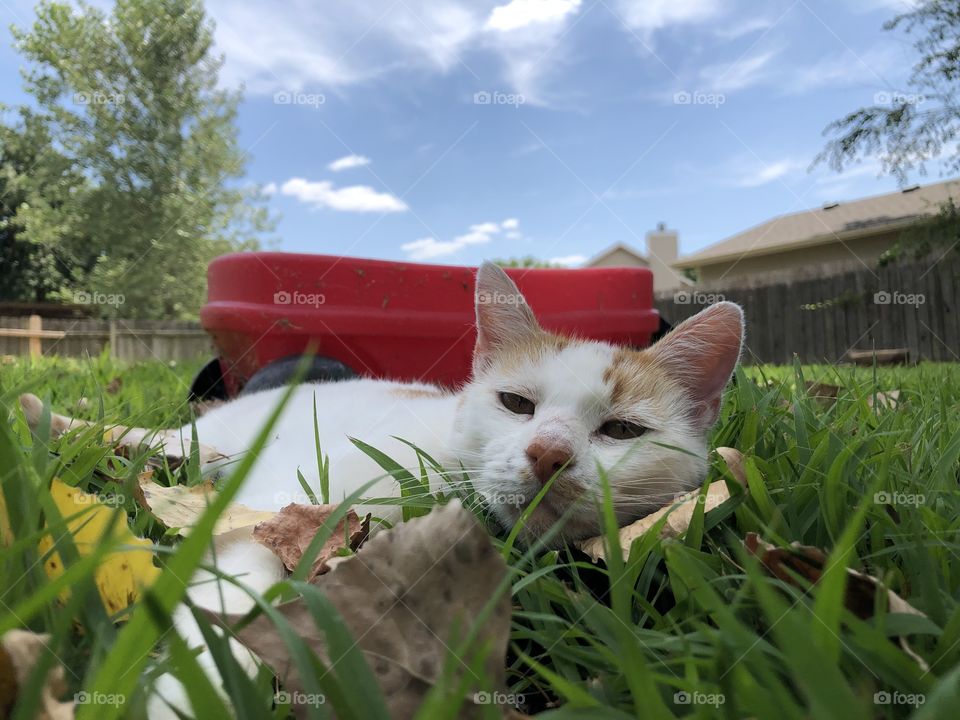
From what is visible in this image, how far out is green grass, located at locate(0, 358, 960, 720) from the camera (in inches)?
23.3

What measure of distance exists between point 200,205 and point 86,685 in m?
22.0

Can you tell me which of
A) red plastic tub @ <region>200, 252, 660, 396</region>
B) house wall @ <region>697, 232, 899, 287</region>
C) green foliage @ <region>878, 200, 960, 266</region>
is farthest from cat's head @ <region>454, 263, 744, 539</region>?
house wall @ <region>697, 232, 899, 287</region>

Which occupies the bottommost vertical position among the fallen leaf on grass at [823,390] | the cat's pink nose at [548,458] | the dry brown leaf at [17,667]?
the dry brown leaf at [17,667]

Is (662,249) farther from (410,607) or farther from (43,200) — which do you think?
(410,607)

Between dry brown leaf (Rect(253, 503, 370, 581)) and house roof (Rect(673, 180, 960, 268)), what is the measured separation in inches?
670

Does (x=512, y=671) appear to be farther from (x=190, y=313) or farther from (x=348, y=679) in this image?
(x=190, y=313)

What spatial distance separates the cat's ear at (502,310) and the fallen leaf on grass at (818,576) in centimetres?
98

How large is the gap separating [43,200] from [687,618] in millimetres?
26001

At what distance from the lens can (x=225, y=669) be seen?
0.62m

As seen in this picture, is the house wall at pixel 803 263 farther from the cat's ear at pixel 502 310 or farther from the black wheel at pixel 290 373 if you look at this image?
the cat's ear at pixel 502 310

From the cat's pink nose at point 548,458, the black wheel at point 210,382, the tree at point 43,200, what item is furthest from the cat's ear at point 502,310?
the tree at point 43,200

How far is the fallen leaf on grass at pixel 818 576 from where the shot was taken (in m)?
0.78

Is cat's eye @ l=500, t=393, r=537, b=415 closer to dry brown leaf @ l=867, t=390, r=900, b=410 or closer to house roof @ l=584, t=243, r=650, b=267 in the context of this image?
dry brown leaf @ l=867, t=390, r=900, b=410

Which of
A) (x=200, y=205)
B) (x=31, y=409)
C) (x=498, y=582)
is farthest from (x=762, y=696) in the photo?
(x=200, y=205)
